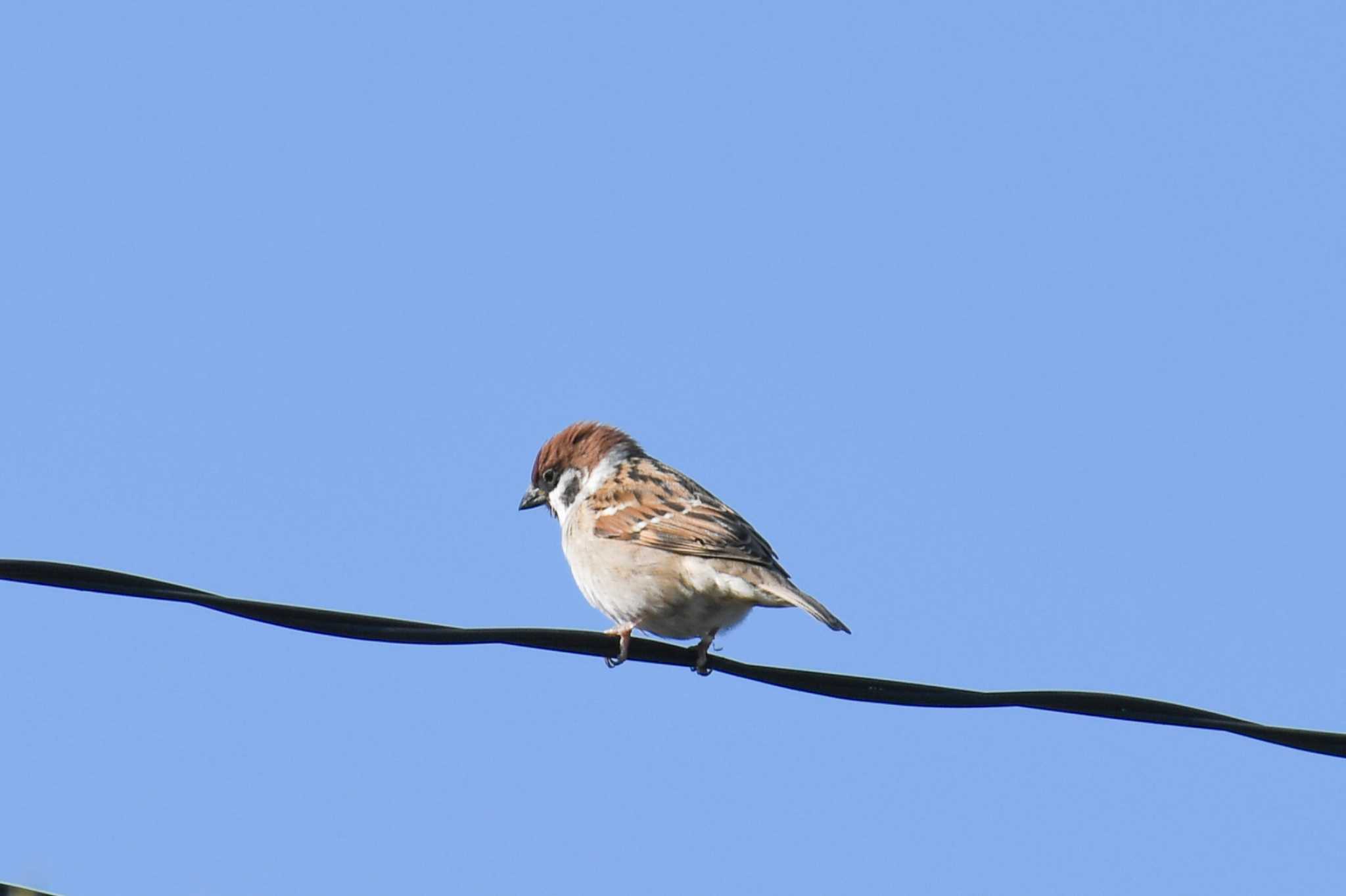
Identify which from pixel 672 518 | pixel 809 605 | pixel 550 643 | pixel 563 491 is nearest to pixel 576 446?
pixel 563 491

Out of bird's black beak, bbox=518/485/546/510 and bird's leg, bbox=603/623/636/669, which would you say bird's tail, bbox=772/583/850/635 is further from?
bird's black beak, bbox=518/485/546/510

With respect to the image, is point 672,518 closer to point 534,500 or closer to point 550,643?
point 534,500

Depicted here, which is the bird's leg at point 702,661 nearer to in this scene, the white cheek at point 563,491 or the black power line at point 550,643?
the black power line at point 550,643

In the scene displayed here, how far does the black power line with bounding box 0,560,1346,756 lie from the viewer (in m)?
4.37

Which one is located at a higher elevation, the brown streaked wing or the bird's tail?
the brown streaked wing

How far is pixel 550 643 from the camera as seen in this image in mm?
4914

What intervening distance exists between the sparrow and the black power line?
51.4 inches

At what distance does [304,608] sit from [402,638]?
1.06 ft

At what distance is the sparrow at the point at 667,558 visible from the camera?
691 cm

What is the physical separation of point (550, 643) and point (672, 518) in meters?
2.63

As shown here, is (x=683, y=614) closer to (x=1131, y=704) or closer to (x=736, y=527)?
(x=736, y=527)

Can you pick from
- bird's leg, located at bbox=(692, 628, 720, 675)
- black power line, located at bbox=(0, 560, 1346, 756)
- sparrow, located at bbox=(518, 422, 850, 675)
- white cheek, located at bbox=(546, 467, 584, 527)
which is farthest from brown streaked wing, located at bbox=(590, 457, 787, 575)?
black power line, located at bbox=(0, 560, 1346, 756)

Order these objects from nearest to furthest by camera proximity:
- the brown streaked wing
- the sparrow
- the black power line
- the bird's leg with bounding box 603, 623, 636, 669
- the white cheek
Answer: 1. the black power line
2. the bird's leg with bounding box 603, 623, 636, 669
3. the sparrow
4. the brown streaked wing
5. the white cheek

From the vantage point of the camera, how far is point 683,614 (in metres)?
7.14
